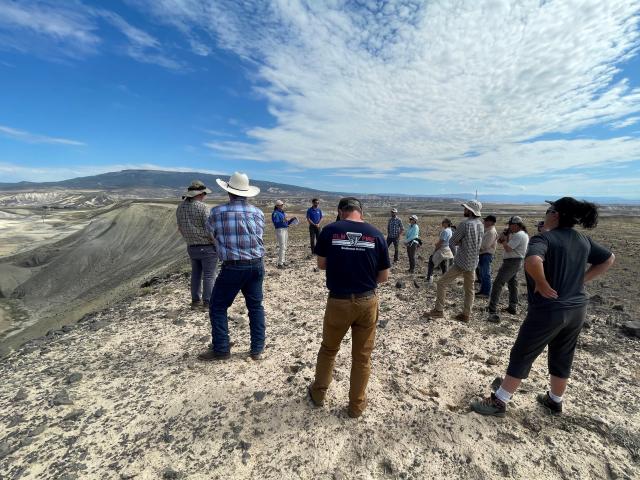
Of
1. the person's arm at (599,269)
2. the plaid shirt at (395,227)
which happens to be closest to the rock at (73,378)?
the person's arm at (599,269)

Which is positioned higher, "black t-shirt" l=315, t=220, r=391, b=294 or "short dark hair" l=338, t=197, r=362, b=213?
"short dark hair" l=338, t=197, r=362, b=213

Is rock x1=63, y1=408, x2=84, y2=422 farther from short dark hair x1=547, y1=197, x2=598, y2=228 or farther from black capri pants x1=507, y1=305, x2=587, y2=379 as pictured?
short dark hair x1=547, y1=197, x2=598, y2=228

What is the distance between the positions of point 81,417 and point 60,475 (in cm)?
86

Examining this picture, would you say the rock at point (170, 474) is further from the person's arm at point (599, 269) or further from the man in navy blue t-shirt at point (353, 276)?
the person's arm at point (599, 269)

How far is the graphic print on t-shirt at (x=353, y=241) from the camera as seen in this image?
3336 mm

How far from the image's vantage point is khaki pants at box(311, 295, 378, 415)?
339 cm

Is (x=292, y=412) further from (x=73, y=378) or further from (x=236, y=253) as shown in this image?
(x=73, y=378)

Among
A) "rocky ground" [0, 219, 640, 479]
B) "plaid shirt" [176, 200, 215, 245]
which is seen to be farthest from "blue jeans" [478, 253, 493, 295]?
"plaid shirt" [176, 200, 215, 245]

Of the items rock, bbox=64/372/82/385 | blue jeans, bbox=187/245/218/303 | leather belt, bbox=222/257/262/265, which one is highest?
leather belt, bbox=222/257/262/265

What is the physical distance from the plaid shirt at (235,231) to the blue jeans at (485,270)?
6.32 meters

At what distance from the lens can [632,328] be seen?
618 centimetres

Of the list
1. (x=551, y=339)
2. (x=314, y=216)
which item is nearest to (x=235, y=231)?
(x=551, y=339)

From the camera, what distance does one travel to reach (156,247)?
79.4 ft

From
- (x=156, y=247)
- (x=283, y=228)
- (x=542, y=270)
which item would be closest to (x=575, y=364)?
(x=542, y=270)
